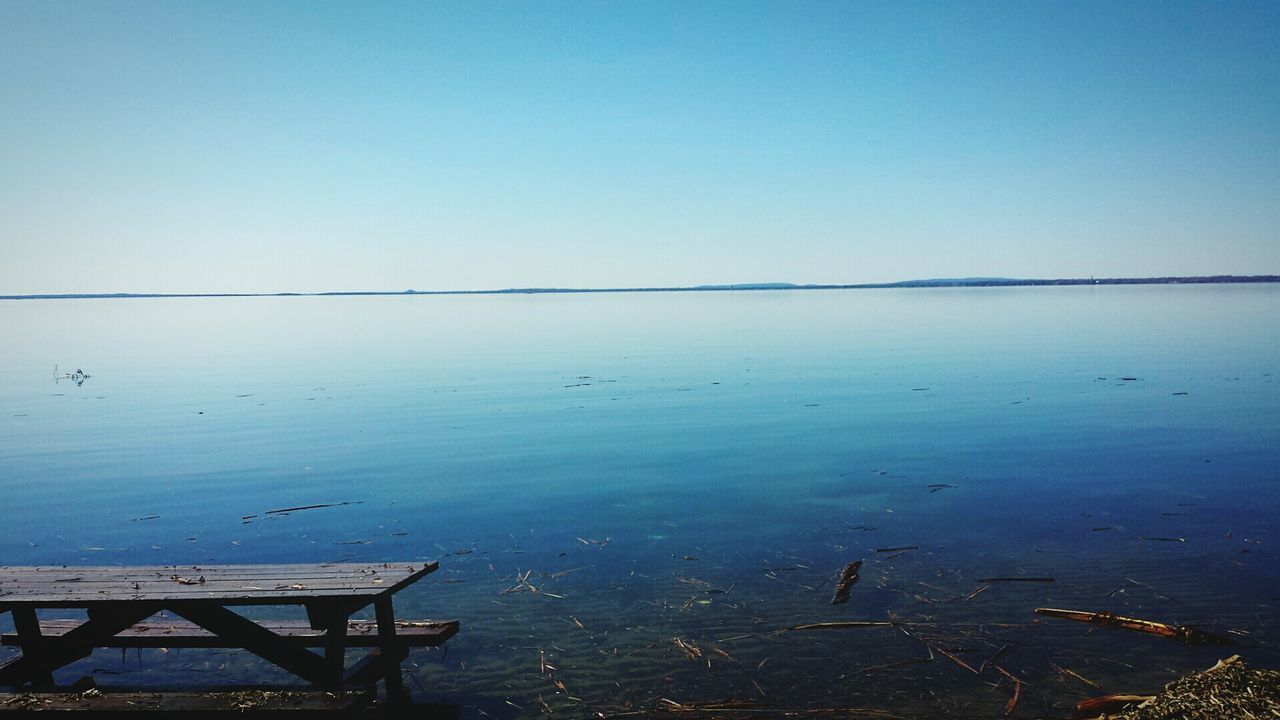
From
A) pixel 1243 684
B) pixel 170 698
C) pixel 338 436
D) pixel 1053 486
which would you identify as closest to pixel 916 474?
pixel 1053 486

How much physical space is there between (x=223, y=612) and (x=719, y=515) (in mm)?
9360

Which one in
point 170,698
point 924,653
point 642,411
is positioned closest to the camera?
point 170,698

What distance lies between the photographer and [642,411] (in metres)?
27.8

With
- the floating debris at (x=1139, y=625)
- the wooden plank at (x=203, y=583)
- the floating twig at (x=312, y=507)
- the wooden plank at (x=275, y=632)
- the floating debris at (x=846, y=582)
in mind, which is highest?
the wooden plank at (x=203, y=583)

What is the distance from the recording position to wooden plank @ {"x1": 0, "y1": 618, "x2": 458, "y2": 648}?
8852 mm

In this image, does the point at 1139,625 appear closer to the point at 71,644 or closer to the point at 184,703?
the point at 184,703

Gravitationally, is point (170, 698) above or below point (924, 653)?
above

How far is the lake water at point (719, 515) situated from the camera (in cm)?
919

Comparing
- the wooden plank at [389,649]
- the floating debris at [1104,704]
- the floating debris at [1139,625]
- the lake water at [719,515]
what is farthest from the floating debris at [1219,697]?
the wooden plank at [389,649]

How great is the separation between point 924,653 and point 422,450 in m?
16.4

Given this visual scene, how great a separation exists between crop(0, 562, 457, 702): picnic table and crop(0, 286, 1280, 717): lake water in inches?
27.7

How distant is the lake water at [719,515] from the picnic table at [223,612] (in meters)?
0.70

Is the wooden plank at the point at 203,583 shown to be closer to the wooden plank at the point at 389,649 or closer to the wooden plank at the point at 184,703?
the wooden plank at the point at 389,649

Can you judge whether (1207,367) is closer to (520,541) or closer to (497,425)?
(497,425)
